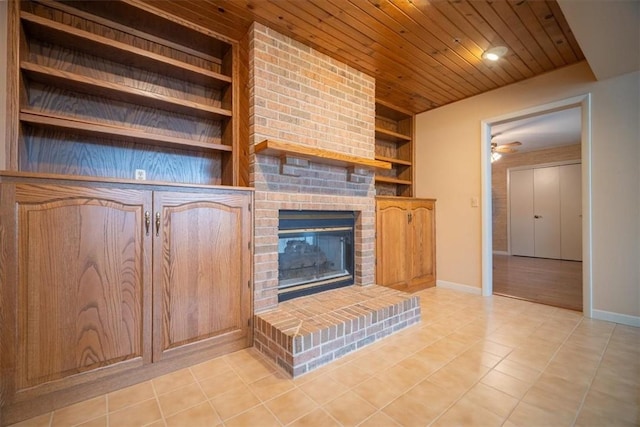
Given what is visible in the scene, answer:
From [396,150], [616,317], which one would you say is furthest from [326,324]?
[396,150]

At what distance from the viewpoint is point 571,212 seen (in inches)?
227

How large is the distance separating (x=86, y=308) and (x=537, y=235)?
307 inches

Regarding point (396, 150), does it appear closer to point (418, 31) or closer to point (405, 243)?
point (405, 243)

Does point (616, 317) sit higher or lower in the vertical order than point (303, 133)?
lower

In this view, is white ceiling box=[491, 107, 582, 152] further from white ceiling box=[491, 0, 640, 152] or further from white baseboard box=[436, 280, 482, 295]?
white baseboard box=[436, 280, 482, 295]

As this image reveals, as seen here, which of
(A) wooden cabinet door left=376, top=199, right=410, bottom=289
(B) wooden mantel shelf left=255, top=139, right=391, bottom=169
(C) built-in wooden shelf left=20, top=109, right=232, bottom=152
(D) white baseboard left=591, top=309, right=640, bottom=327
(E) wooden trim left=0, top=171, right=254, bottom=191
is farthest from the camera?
(A) wooden cabinet door left=376, top=199, right=410, bottom=289

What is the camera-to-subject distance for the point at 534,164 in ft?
20.5

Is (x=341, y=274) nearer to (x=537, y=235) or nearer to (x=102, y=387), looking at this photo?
(x=102, y=387)

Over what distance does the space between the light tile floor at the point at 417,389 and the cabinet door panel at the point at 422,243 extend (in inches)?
50.3

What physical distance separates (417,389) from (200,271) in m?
1.49

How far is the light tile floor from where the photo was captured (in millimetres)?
1323

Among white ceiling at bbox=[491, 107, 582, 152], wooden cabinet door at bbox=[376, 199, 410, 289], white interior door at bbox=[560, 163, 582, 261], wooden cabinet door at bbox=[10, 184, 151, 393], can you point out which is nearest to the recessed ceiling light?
white ceiling at bbox=[491, 107, 582, 152]

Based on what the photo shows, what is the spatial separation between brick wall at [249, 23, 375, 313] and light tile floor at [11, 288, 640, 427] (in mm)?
679

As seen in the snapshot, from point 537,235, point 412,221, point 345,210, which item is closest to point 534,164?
point 537,235
